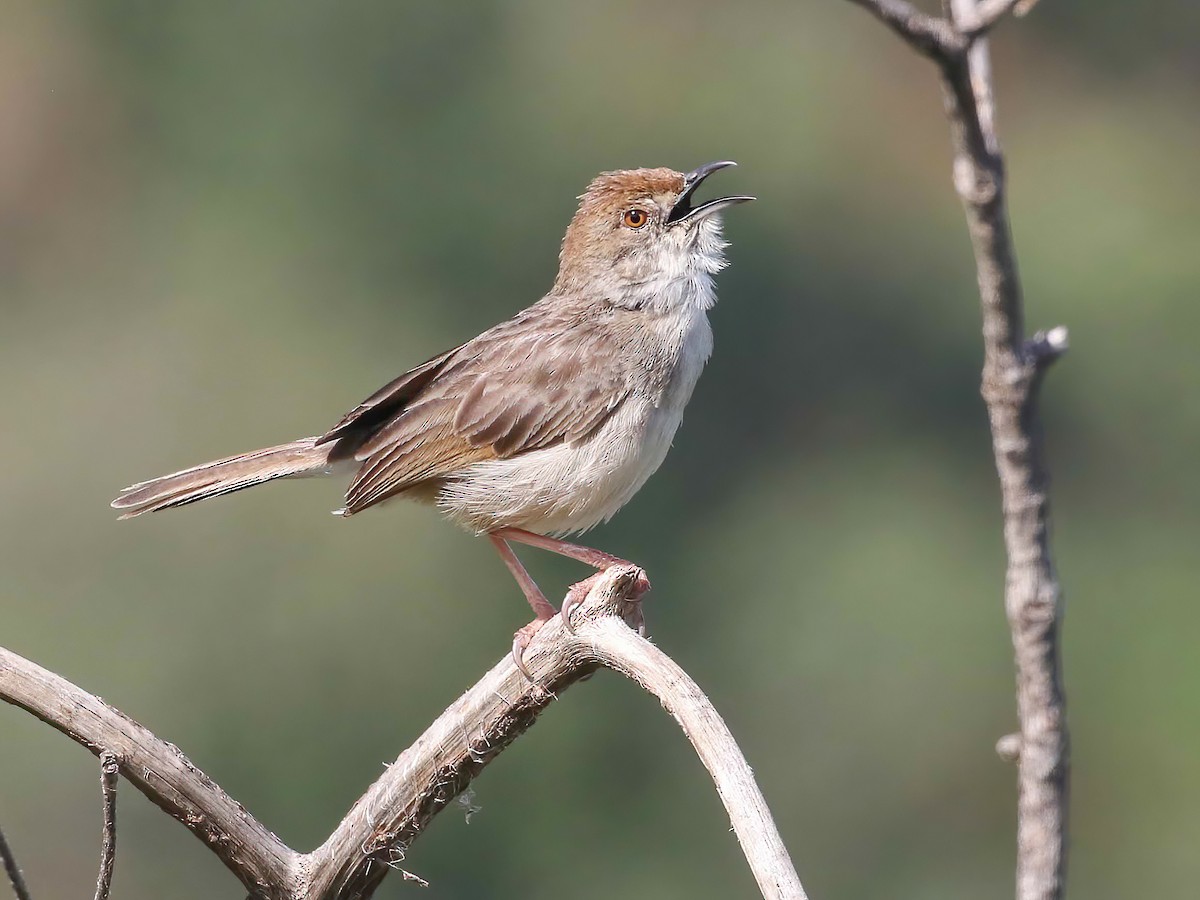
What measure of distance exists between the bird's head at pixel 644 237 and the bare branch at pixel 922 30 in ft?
9.19

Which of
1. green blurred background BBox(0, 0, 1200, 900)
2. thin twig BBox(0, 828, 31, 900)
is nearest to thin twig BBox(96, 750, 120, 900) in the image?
thin twig BBox(0, 828, 31, 900)

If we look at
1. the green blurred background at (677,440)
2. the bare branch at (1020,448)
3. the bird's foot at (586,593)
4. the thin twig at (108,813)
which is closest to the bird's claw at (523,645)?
the bird's foot at (586,593)

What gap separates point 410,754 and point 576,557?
111 cm

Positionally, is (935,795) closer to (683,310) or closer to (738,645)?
(738,645)

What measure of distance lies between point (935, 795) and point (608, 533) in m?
2.92

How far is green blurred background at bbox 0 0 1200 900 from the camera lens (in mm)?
9906

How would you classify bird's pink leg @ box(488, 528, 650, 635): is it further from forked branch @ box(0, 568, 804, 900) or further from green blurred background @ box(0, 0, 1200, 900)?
green blurred background @ box(0, 0, 1200, 900)

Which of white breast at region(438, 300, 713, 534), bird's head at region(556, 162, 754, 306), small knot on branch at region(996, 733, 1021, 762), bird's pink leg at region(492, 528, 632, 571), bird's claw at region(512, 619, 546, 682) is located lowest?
small knot on branch at region(996, 733, 1021, 762)

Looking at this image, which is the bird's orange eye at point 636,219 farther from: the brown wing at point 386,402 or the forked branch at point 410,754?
the forked branch at point 410,754

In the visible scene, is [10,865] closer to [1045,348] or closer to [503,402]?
[1045,348]

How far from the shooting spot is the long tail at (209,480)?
15.1ft

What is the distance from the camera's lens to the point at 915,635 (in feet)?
35.3

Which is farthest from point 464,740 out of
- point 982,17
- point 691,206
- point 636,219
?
point 691,206

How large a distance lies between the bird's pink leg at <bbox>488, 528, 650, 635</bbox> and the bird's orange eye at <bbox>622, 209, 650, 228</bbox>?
1056mm
